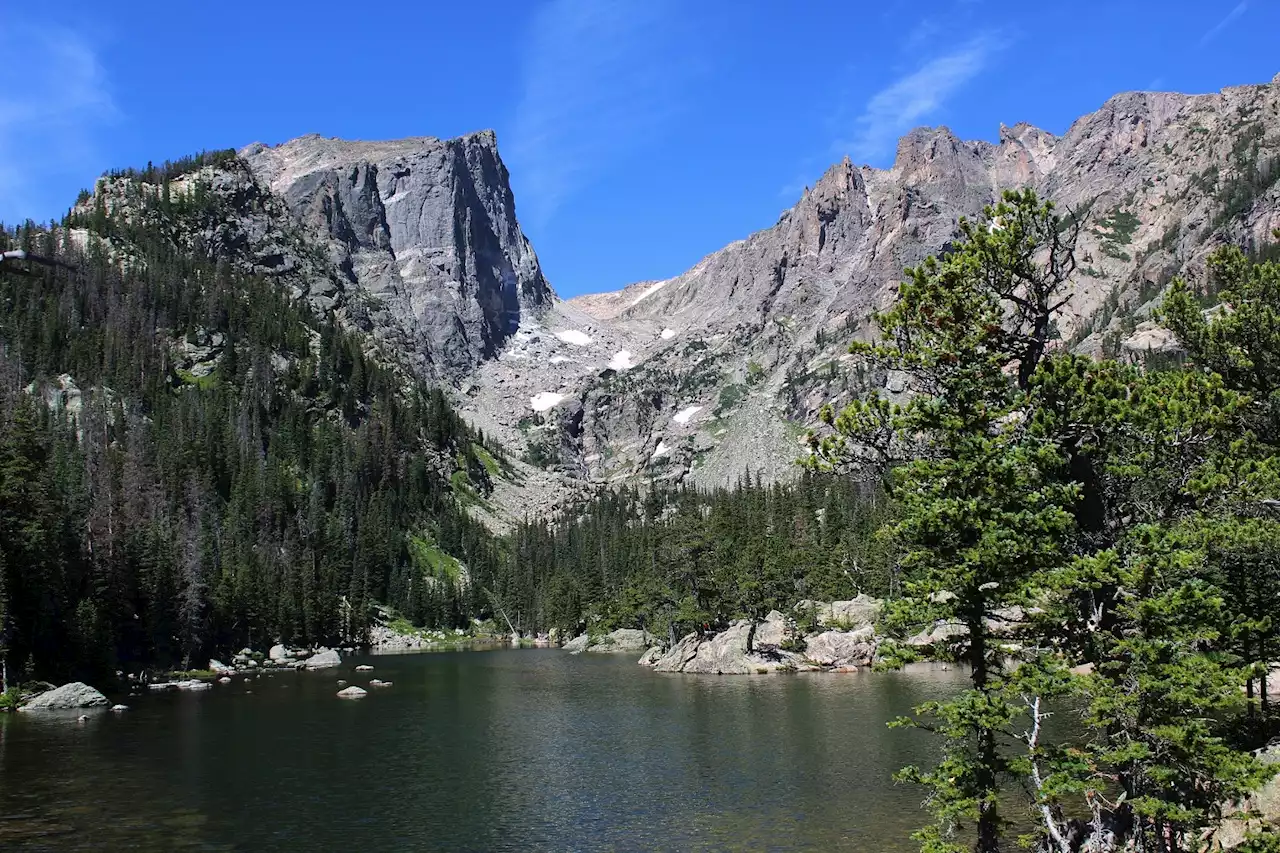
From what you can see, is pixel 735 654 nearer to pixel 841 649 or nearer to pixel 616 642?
pixel 841 649

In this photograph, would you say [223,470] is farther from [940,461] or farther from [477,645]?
[940,461]

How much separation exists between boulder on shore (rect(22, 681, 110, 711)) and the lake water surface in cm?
329

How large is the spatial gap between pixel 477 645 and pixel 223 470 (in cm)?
6734

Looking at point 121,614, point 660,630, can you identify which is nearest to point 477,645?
point 660,630

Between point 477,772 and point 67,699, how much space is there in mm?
43401

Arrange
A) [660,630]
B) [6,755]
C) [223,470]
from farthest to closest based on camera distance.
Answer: [223,470], [660,630], [6,755]

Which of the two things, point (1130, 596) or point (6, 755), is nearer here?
point (1130, 596)

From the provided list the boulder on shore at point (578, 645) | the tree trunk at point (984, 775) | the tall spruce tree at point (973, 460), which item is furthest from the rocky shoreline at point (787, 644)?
the tall spruce tree at point (973, 460)

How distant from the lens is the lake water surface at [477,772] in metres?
33.1

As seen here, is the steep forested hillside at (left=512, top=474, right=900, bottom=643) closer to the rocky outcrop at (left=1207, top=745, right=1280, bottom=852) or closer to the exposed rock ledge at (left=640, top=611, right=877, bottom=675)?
the exposed rock ledge at (left=640, top=611, right=877, bottom=675)

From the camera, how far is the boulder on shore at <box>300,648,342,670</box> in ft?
377

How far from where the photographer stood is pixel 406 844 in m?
32.6

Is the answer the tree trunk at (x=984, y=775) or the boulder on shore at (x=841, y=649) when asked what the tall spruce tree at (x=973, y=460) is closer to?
the tree trunk at (x=984, y=775)

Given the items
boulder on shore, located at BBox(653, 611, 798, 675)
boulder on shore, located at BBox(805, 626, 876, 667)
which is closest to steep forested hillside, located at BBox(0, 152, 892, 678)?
boulder on shore, located at BBox(653, 611, 798, 675)
